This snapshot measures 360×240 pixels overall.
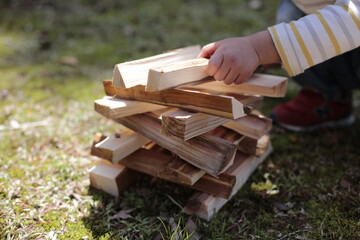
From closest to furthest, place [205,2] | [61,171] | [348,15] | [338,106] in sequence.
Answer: [348,15], [61,171], [338,106], [205,2]

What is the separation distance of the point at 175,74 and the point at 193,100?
0.15 m

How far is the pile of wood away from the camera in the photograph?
5.73 ft

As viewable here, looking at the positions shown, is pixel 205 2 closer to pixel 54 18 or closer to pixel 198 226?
pixel 54 18

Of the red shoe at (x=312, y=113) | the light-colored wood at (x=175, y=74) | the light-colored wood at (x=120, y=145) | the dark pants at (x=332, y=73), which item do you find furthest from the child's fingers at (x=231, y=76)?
the red shoe at (x=312, y=113)

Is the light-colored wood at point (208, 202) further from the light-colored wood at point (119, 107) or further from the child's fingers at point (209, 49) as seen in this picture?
the child's fingers at point (209, 49)

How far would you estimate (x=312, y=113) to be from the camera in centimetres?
288

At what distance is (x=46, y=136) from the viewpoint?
2713 millimetres

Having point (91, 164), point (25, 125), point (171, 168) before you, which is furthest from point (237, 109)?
point (25, 125)

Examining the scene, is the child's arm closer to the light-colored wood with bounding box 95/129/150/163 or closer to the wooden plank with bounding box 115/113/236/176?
the wooden plank with bounding box 115/113/236/176

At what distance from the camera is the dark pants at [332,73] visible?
249cm

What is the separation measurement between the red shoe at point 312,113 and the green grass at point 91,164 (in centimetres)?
9

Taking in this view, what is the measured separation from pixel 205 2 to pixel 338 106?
129 inches

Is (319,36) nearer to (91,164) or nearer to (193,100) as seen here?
(193,100)

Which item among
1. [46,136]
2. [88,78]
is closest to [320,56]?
[46,136]
